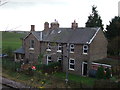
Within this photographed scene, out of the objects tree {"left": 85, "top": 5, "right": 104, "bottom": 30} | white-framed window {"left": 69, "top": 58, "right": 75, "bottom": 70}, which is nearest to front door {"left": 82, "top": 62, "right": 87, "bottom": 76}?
white-framed window {"left": 69, "top": 58, "right": 75, "bottom": 70}

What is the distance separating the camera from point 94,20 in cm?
5434

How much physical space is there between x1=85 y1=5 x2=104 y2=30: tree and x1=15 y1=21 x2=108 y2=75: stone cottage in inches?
796

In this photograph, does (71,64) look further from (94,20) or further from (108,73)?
(94,20)

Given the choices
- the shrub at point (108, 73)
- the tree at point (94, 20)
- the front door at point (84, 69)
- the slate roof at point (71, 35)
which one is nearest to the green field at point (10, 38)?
the slate roof at point (71, 35)

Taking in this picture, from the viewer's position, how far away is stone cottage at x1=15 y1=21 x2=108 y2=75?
28.6 metres

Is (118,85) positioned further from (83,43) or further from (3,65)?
(3,65)

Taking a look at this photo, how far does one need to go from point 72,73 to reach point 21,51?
1272 centimetres

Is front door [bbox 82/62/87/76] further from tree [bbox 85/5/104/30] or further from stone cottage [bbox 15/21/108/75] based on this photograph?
tree [bbox 85/5/104/30]

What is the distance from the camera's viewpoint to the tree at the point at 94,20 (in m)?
53.1

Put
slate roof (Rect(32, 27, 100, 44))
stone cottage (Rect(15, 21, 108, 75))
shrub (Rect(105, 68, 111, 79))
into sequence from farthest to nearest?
slate roof (Rect(32, 27, 100, 44)), stone cottage (Rect(15, 21, 108, 75)), shrub (Rect(105, 68, 111, 79))

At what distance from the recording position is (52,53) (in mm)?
32188

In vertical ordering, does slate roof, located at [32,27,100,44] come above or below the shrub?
above

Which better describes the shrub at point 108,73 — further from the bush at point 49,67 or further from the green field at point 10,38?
the green field at point 10,38

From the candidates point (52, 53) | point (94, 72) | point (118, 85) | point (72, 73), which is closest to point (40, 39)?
point (52, 53)
